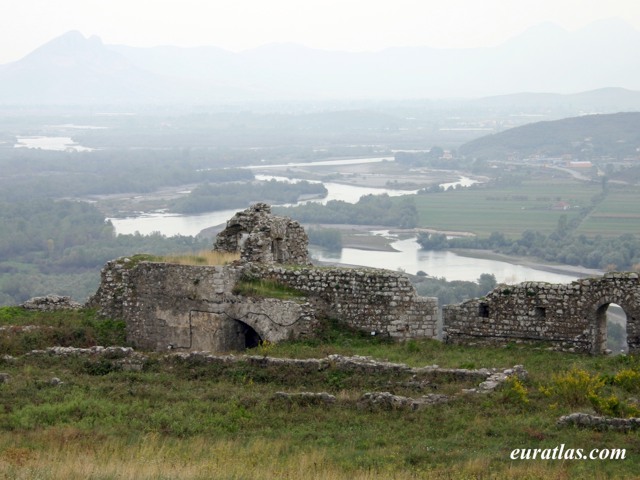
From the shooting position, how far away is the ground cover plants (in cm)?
1402

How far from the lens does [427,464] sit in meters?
14.3

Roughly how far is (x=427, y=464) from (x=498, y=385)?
11.2 ft

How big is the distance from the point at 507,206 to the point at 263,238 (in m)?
99.1

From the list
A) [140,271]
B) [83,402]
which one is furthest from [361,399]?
[140,271]

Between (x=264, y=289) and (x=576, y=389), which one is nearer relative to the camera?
(x=576, y=389)

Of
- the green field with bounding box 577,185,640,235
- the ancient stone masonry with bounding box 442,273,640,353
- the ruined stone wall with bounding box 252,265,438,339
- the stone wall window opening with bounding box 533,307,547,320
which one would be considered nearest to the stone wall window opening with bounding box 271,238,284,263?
the ruined stone wall with bounding box 252,265,438,339

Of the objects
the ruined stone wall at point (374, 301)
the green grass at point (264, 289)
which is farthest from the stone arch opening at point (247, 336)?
the ruined stone wall at point (374, 301)

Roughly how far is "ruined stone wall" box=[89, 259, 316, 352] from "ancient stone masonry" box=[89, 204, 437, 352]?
0.7 inches

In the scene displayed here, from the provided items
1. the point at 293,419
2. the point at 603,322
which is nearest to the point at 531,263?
the point at 603,322

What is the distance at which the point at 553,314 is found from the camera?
68.8ft

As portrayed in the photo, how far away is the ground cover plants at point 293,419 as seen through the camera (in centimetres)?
1402

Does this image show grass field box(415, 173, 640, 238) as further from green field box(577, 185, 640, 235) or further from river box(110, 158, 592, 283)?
river box(110, 158, 592, 283)

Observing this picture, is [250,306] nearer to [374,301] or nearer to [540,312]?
[374,301]

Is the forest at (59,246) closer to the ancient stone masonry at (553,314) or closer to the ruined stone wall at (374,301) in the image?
the ruined stone wall at (374,301)
